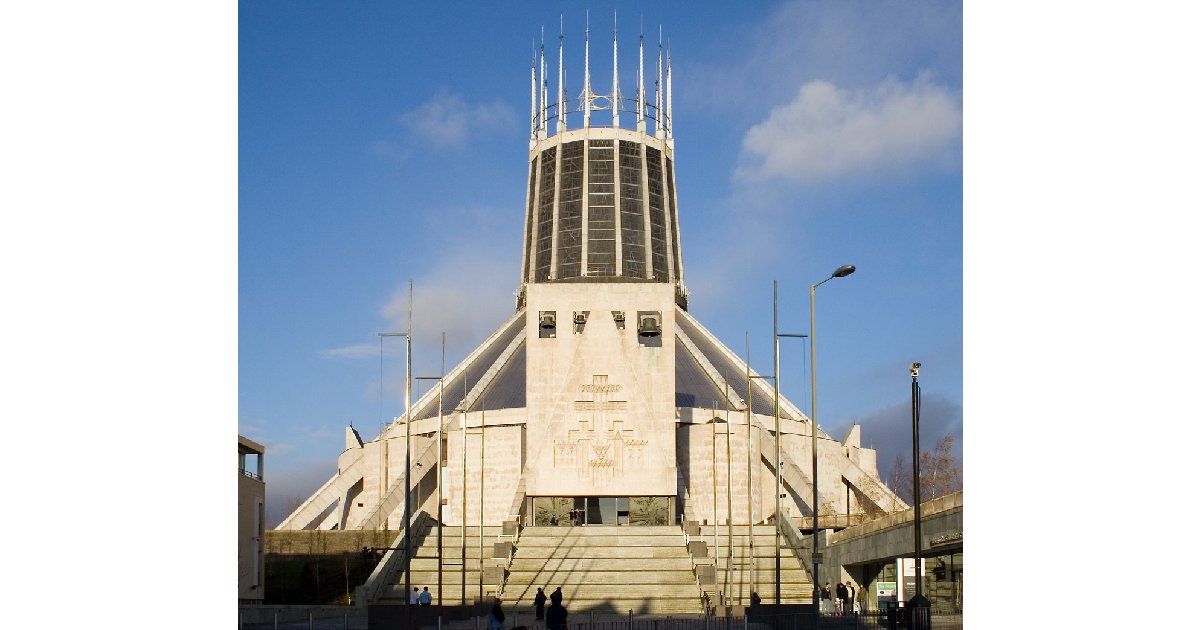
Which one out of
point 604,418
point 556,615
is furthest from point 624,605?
point 604,418

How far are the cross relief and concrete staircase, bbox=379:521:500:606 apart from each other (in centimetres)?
352

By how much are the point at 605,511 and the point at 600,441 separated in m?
2.39

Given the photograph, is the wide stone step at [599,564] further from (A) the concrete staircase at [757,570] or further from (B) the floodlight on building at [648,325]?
(B) the floodlight on building at [648,325]

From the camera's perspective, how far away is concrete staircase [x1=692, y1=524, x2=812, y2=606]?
35500mm

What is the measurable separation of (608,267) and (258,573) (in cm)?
4009

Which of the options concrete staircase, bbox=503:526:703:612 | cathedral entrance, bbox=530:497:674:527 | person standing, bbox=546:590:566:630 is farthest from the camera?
cathedral entrance, bbox=530:497:674:527

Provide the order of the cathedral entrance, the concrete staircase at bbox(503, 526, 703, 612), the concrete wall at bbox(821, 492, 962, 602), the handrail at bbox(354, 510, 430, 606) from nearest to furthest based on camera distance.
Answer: the concrete wall at bbox(821, 492, 962, 602)
the handrail at bbox(354, 510, 430, 606)
the concrete staircase at bbox(503, 526, 703, 612)
the cathedral entrance

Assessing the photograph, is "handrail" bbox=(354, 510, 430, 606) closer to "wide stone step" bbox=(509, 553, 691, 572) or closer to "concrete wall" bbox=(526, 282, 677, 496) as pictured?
"wide stone step" bbox=(509, 553, 691, 572)

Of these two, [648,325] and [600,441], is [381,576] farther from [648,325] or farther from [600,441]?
[648,325]

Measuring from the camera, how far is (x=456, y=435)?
5050cm

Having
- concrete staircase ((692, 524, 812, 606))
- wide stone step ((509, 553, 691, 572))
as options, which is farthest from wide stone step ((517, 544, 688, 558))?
concrete staircase ((692, 524, 812, 606))

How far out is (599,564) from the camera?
38.6 m
